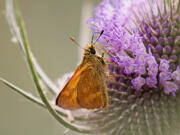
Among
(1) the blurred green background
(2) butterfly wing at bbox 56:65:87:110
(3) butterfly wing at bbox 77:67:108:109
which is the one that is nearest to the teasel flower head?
(3) butterfly wing at bbox 77:67:108:109

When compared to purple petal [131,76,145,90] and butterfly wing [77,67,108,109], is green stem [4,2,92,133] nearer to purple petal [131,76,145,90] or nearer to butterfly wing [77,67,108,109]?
butterfly wing [77,67,108,109]

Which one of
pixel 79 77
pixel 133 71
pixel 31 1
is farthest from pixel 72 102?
pixel 31 1

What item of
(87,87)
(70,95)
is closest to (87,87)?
(87,87)

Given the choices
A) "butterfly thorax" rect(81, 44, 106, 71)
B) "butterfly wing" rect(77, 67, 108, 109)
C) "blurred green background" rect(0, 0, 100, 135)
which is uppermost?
"butterfly thorax" rect(81, 44, 106, 71)

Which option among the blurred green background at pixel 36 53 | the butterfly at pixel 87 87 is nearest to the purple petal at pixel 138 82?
the butterfly at pixel 87 87

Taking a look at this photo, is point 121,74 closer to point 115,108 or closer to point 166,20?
point 115,108

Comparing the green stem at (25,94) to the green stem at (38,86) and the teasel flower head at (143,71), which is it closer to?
the green stem at (38,86)
